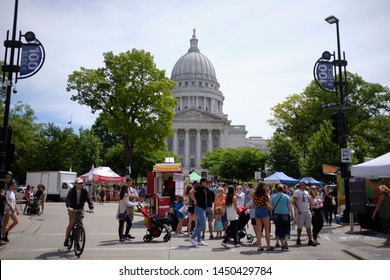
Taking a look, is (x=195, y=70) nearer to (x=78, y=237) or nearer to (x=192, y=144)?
(x=192, y=144)

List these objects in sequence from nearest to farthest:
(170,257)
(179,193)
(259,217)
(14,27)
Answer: (170,257), (259,217), (14,27), (179,193)

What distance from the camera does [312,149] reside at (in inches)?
1527

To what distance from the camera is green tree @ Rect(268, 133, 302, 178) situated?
4859 cm

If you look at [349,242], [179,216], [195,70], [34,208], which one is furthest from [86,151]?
[195,70]

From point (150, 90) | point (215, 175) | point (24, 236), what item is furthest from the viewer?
point (215, 175)

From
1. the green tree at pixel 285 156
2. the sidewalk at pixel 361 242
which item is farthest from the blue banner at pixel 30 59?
the green tree at pixel 285 156

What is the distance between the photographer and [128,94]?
31.1m

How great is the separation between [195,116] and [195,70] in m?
28.6

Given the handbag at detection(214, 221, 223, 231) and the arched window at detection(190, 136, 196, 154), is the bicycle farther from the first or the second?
the arched window at detection(190, 136, 196, 154)

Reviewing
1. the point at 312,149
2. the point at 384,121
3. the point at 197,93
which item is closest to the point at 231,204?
the point at 312,149

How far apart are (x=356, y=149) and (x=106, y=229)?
3456 cm

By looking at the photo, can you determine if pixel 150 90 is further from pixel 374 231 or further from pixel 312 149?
pixel 374 231

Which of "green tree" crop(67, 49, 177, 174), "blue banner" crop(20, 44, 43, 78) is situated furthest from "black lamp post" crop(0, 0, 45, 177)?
"green tree" crop(67, 49, 177, 174)

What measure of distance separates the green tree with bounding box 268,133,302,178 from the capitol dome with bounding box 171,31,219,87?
80693 millimetres
